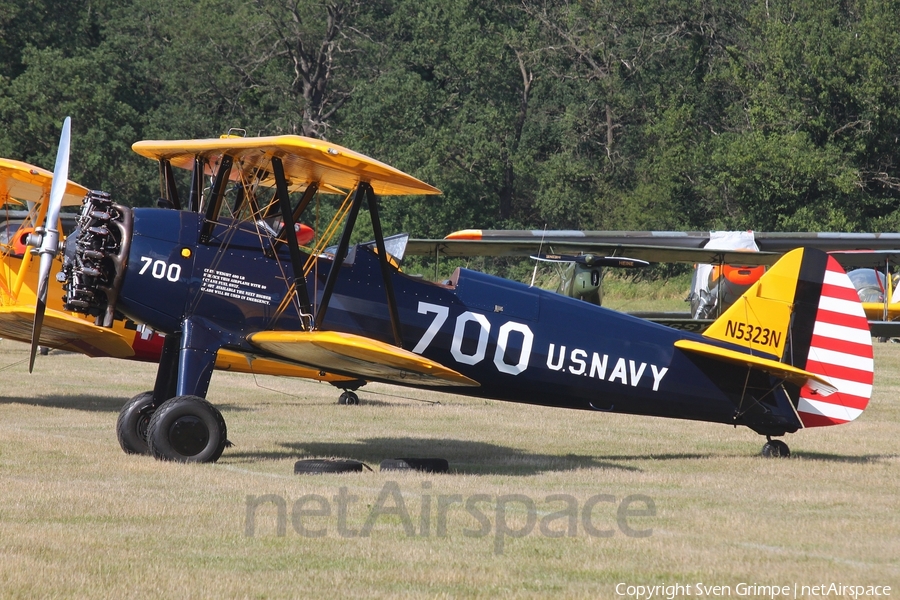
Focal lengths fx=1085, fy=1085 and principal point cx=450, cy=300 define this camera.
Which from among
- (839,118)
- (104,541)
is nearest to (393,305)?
(104,541)

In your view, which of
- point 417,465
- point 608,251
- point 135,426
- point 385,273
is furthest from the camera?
point 608,251

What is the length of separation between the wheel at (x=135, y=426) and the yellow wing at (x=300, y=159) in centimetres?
208

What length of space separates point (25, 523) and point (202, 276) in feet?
9.38

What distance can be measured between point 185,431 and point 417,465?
69.9 inches

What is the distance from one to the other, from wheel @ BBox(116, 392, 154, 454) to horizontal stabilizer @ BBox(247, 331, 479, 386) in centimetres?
119

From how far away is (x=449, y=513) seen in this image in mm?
6605

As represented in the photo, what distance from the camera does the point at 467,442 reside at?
1039 centimetres

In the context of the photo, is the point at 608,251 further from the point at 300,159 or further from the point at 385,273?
the point at 300,159

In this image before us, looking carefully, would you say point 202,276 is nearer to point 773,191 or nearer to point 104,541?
point 104,541

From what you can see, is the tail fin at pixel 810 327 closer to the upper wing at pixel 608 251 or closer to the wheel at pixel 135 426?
the wheel at pixel 135 426

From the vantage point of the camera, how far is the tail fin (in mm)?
9359

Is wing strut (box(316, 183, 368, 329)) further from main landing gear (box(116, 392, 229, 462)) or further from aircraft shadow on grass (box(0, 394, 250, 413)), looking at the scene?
aircraft shadow on grass (box(0, 394, 250, 413))

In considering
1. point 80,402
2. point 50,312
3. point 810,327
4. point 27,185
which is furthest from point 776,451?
point 27,185

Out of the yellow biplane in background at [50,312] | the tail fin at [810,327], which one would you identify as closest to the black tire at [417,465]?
the tail fin at [810,327]
